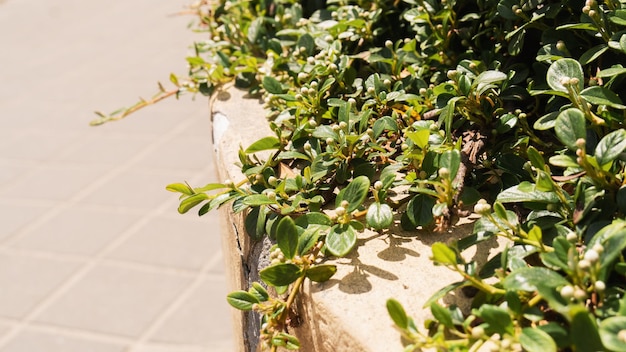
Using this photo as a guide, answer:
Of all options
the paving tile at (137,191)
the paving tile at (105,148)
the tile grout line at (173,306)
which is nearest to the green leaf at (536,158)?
the tile grout line at (173,306)

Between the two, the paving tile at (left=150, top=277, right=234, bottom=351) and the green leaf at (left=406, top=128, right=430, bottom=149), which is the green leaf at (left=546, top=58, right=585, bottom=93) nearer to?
the green leaf at (left=406, top=128, right=430, bottom=149)

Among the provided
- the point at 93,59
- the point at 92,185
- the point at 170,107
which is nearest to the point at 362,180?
the point at 92,185

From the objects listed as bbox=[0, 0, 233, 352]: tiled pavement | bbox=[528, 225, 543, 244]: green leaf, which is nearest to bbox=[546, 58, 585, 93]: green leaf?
bbox=[528, 225, 543, 244]: green leaf

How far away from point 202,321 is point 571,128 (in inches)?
80.0

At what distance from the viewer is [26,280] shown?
297 cm

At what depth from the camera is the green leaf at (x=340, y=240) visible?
94 centimetres

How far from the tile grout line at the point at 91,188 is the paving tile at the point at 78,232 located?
30 mm

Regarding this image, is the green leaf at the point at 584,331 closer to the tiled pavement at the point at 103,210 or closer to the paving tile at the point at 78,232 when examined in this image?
the tiled pavement at the point at 103,210

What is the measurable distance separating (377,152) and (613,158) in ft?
1.32

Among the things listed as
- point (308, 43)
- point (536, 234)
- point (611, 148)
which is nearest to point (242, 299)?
point (536, 234)

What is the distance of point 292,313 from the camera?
3.17 ft

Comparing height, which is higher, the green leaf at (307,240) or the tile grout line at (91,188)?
the green leaf at (307,240)

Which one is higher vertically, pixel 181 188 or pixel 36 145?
pixel 181 188

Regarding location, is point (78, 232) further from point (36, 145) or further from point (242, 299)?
point (242, 299)
